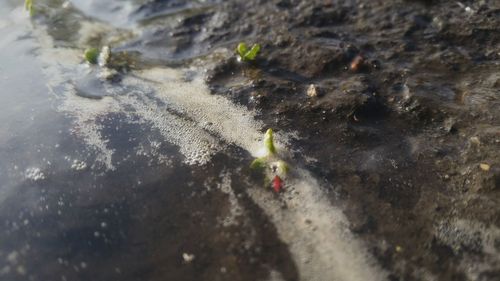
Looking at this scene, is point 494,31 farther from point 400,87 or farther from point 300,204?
Answer: point 300,204

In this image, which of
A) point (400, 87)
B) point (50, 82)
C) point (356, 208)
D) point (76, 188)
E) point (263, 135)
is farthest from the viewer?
point (50, 82)

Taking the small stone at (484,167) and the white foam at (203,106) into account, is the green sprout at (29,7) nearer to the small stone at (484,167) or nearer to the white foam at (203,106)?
the white foam at (203,106)

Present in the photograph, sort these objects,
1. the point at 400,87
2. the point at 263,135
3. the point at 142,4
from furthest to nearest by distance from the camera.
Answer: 1. the point at 142,4
2. the point at 400,87
3. the point at 263,135

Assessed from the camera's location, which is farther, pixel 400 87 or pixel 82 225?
pixel 400 87

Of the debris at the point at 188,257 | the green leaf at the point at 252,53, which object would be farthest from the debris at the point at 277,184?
the green leaf at the point at 252,53

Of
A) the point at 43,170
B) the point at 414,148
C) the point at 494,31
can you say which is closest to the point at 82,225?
the point at 43,170

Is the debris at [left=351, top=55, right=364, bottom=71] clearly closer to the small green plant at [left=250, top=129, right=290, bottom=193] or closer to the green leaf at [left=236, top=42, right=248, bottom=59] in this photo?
the green leaf at [left=236, top=42, right=248, bottom=59]
